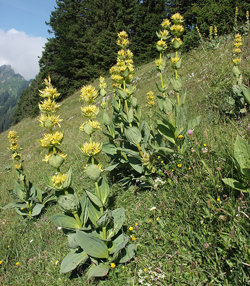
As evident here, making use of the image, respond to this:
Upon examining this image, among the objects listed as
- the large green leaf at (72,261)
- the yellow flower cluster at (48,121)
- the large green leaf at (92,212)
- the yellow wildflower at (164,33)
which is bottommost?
the large green leaf at (72,261)

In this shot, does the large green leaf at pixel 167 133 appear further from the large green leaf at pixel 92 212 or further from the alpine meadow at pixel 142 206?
the large green leaf at pixel 92 212

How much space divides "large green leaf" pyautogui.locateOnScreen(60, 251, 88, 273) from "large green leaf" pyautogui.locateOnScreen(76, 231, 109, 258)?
0.22 meters

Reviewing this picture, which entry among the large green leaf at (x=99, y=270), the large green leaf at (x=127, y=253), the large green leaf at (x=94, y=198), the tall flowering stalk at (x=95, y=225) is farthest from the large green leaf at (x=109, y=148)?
the large green leaf at (x=99, y=270)

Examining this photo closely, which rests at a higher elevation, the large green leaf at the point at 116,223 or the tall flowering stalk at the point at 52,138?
the tall flowering stalk at the point at 52,138

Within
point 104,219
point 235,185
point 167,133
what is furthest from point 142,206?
point 235,185

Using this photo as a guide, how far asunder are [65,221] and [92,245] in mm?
372

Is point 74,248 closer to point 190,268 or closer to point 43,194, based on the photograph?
point 190,268

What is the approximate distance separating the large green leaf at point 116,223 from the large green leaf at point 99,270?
0.27 m

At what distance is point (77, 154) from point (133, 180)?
3065 mm

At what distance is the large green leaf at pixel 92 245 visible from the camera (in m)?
1.74

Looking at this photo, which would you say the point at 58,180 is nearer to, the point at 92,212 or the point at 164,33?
the point at 92,212

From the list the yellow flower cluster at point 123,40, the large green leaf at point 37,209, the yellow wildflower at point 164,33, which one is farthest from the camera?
the large green leaf at point 37,209

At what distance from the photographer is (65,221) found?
6.40 ft

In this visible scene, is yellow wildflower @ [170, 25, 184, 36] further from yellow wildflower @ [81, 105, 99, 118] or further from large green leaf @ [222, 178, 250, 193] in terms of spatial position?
large green leaf @ [222, 178, 250, 193]
